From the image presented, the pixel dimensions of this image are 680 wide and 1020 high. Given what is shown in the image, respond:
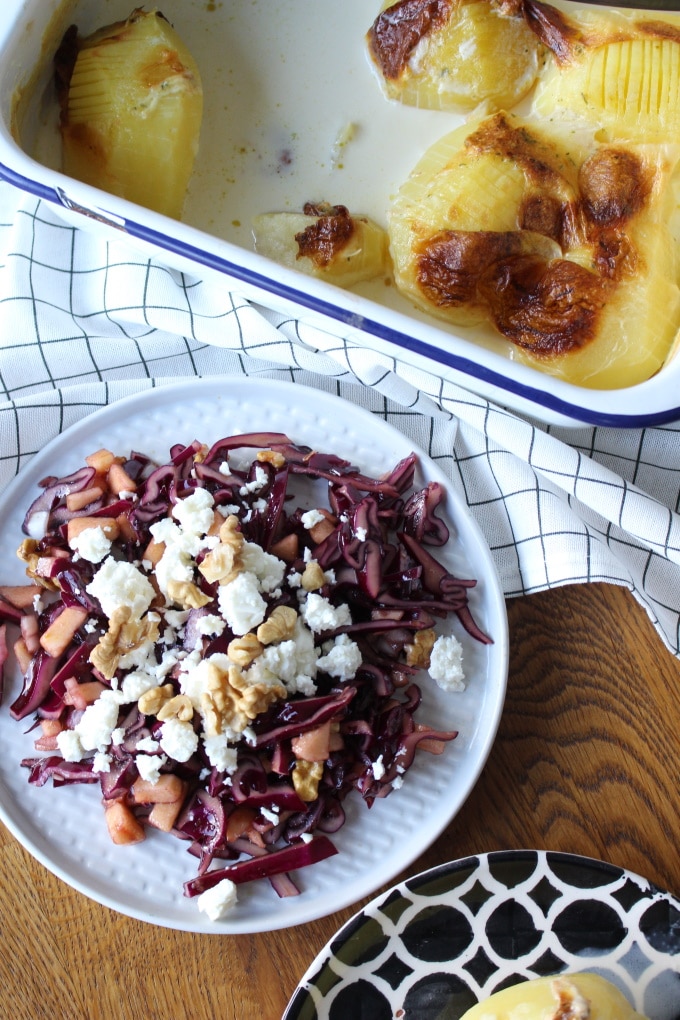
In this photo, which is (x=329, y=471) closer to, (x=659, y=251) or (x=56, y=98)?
(x=659, y=251)

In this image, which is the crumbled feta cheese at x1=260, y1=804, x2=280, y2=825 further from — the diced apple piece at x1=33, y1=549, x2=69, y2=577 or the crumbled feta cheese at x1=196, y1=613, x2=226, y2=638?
the diced apple piece at x1=33, y1=549, x2=69, y2=577

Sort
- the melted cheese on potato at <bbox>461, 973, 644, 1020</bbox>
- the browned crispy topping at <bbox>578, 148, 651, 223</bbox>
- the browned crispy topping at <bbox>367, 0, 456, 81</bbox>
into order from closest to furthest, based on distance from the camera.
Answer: the melted cheese on potato at <bbox>461, 973, 644, 1020</bbox>
the browned crispy topping at <bbox>578, 148, 651, 223</bbox>
the browned crispy topping at <bbox>367, 0, 456, 81</bbox>

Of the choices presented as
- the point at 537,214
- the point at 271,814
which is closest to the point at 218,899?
the point at 271,814

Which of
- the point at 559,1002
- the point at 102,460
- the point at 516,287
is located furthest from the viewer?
the point at 102,460

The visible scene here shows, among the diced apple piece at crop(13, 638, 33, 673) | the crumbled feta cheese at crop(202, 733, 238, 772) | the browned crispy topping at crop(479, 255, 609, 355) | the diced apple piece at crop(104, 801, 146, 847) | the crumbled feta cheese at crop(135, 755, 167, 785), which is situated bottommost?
the diced apple piece at crop(104, 801, 146, 847)

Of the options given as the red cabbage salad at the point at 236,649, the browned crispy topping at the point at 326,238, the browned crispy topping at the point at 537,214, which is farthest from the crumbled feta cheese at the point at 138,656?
the browned crispy topping at the point at 537,214

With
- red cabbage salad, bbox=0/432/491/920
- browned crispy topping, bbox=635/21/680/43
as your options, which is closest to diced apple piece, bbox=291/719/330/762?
red cabbage salad, bbox=0/432/491/920

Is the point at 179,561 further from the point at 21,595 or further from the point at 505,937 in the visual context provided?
the point at 505,937
